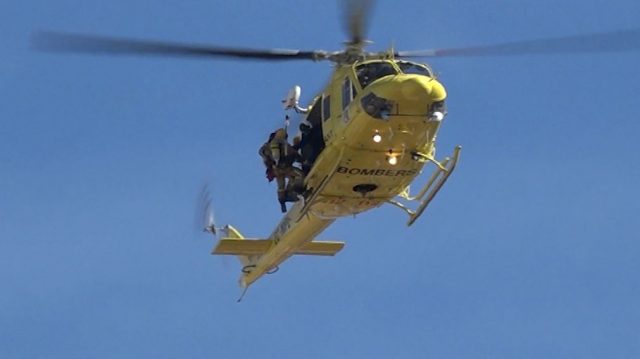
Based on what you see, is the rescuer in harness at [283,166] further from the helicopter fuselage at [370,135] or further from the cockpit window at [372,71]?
the cockpit window at [372,71]

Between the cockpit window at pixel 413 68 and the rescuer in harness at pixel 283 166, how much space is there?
269cm

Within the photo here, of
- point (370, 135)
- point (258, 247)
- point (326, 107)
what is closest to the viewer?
point (370, 135)

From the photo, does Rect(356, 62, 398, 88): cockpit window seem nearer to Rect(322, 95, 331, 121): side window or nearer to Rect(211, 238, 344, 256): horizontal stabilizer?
Rect(322, 95, 331, 121): side window

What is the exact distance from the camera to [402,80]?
23.9 meters

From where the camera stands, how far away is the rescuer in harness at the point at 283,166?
26.1 m

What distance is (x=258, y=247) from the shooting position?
29.9m

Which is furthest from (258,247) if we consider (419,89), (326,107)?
(419,89)

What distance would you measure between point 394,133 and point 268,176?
301 cm

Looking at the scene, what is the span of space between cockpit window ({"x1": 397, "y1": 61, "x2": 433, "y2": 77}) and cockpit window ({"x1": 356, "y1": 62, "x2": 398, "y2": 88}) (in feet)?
0.52

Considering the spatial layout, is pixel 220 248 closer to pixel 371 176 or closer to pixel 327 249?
pixel 327 249

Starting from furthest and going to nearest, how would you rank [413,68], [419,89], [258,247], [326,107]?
[258,247] → [326,107] → [413,68] → [419,89]

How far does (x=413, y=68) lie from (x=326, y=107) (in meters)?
1.88

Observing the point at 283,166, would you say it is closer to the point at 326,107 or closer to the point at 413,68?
the point at 326,107

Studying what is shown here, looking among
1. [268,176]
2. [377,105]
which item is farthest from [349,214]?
[377,105]
